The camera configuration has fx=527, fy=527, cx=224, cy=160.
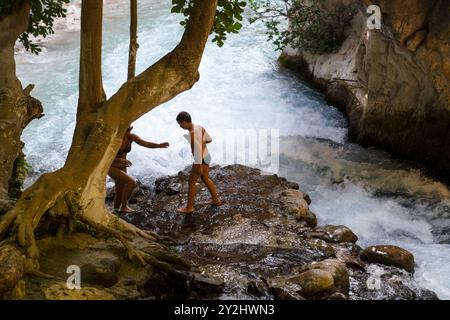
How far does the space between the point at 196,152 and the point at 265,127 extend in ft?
19.5

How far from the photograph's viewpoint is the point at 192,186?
7.66 meters

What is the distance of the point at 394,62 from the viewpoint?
10.0m

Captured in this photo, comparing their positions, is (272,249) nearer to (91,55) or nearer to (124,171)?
(124,171)

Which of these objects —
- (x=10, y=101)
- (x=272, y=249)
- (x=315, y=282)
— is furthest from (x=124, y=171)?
(x=315, y=282)

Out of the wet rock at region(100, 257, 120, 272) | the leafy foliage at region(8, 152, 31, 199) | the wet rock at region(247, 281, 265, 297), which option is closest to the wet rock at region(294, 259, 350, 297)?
the wet rock at region(247, 281, 265, 297)

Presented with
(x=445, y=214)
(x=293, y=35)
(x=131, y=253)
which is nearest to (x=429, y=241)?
(x=445, y=214)

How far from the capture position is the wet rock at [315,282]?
17.9 feet

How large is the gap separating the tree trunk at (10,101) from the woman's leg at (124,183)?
1453mm

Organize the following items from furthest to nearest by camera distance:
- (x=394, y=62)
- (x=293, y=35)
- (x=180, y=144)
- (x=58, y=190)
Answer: (x=293, y=35), (x=180, y=144), (x=394, y=62), (x=58, y=190)

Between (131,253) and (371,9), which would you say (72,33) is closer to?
(371,9)

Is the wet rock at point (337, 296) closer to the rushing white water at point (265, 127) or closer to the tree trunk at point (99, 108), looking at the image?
the rushing white water at point (265, 127)

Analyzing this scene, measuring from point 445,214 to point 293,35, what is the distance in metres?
7.21

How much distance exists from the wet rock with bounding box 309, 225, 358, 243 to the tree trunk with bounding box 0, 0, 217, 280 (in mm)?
2761

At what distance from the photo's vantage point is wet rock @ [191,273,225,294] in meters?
5.25
